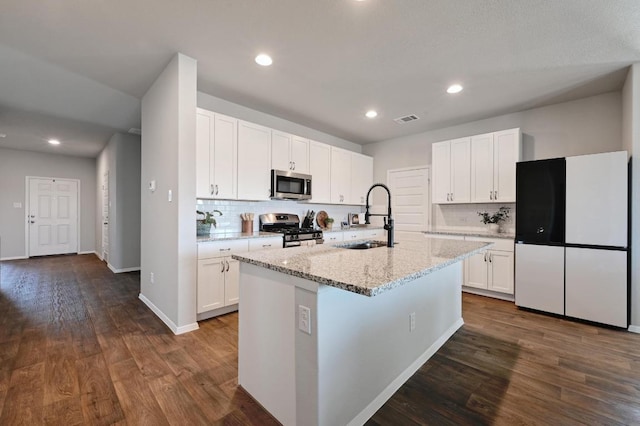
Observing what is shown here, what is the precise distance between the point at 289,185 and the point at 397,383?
2.95 metres

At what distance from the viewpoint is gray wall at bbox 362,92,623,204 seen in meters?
3.44

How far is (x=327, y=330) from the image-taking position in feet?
4.46

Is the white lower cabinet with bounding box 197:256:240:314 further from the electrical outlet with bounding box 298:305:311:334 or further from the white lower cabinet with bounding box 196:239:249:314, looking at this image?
the electrical outlet with bounding box 298:305:311:334

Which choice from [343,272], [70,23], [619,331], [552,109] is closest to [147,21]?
[70,23]

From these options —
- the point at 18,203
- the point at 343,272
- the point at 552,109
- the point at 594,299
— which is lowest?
the point at 594,299

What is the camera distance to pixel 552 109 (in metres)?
3.83

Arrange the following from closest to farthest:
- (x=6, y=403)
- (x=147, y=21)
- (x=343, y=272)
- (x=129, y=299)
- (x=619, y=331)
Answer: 1. (x=343, y=272)
2. (x=6, y=403)
3. (x=147, y=21)
4. (x=619, y=331)
5. (x=129, y=299)

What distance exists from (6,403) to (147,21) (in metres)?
2.78

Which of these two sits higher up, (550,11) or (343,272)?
(550,11)

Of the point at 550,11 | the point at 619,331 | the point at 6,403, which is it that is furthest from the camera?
the point at 619,331

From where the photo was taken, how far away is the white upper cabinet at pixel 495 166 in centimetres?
388

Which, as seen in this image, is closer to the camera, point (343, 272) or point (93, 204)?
point (343, 272)

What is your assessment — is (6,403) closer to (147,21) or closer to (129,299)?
(129,299)

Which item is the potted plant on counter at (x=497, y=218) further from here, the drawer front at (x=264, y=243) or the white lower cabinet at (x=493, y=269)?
the drawer front at (x=264, y=243)
